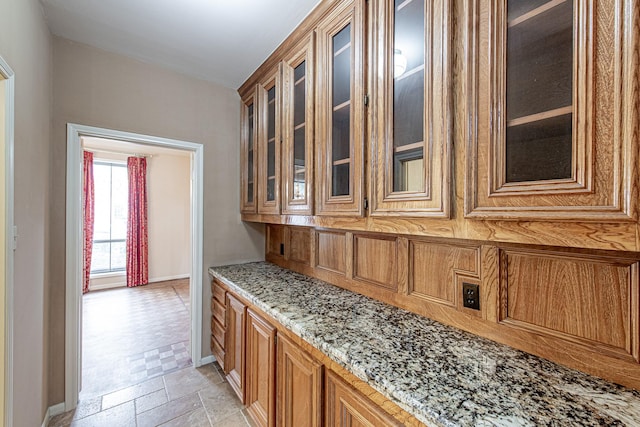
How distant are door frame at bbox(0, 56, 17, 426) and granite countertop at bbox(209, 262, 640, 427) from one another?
44.3 inches

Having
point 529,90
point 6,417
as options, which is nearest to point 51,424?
point 6,417

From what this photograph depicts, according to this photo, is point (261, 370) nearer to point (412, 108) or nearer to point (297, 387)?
point (297, 387)

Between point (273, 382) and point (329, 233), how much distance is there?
3.20 ft

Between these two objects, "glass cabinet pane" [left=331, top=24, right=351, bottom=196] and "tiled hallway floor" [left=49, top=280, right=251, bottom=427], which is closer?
"glass cabinet pane" [left=331, top=24, right=351, bottom=196]

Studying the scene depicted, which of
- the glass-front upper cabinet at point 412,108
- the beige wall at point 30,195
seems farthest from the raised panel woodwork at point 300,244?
the beige wall at point 30,195

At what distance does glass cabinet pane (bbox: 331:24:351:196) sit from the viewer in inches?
54.8

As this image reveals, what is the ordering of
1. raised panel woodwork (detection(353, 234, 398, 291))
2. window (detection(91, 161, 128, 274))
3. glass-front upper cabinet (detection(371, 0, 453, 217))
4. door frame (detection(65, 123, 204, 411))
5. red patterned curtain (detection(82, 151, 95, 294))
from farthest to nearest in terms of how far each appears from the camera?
window (detection(91, 161, 128, 274)), red patterned curtain (detection(82, 151, 95, 294)), door frame (detection(65, 123, 204, 411)), raised panel woodwork (detection(353, 234, 398, 291)), glass-front upper cabinet (detection(371, 0, 453, 217))

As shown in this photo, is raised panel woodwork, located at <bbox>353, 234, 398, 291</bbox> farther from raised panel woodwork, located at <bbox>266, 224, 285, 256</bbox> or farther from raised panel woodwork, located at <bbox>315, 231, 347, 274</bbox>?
raised panel woodwork, located at <bbox>266, 224, 285, 256</bbox>

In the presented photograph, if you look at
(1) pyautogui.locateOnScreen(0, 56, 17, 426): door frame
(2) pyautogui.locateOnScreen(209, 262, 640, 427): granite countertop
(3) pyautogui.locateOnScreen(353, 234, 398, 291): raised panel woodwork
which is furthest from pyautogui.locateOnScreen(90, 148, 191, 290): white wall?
(2) pyautogui.locateOnScreen(209, 262, 640, 427): granite countertop

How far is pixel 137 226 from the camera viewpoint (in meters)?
5.03

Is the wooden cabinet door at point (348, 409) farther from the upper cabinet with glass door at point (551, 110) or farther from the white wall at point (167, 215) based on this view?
the white wall at point (167, 215)

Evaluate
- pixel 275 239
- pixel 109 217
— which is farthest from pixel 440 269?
pixel 109 217

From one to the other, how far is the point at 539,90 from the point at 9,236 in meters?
2.08

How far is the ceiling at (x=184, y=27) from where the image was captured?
1580 millimetres
